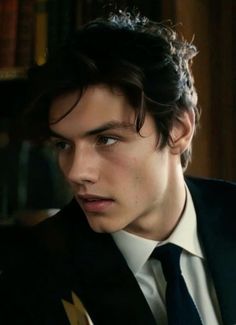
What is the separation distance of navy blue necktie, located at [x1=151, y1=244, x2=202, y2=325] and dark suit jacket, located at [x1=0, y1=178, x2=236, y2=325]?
5cm

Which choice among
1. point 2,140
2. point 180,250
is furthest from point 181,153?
point 2,140

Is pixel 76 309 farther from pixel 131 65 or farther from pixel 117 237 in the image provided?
pixel 131 65

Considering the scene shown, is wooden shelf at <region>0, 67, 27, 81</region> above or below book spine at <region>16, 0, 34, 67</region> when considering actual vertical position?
below

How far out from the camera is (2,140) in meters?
1.29

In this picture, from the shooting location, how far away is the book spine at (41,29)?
121 cm

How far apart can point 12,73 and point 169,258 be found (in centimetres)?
56

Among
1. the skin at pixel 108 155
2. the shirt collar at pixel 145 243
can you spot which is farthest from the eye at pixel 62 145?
the shirt collar at pixel 145 243

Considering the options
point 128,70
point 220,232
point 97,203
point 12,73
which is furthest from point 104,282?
point 12,73

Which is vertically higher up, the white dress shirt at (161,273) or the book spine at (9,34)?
the book spine at (9,34)

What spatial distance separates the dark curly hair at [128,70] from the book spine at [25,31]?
0.56ft

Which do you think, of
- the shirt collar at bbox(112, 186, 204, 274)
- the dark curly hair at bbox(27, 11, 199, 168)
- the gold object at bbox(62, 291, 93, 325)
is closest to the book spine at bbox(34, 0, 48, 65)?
the dark curly hair at bbox(27, 11, 199, 168)

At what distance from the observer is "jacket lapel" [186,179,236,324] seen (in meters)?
1.00

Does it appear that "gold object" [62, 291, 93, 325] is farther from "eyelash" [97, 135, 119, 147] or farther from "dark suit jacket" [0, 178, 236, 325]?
"eyelash" [97, 135, 119, 147]

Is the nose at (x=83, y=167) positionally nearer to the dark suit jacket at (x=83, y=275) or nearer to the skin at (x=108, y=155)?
the skin at (x=108, y=155)
